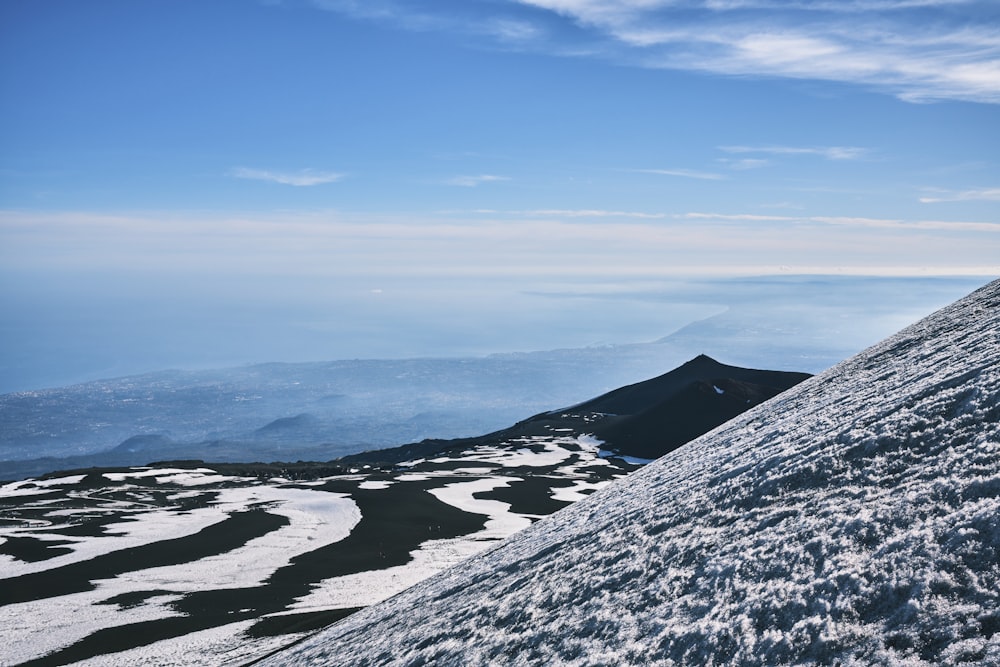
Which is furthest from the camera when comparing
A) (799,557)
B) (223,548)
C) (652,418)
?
(652,418)

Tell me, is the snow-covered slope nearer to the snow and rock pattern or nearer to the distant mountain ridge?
the snow and rock pattern

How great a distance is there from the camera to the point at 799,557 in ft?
31.6

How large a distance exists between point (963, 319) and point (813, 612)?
585 inches

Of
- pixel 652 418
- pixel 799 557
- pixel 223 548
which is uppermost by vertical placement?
pixel 799 557

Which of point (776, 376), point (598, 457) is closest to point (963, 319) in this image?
point (598, 457)

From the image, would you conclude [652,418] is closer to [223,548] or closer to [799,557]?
[223,548]

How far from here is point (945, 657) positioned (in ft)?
22.6

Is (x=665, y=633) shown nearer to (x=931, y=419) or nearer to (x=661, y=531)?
(x=661, y=531)

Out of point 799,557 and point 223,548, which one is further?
point 223,548

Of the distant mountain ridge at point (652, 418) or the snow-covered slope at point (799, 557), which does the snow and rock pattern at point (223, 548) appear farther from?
the snow-covered slope at point (799, 557)

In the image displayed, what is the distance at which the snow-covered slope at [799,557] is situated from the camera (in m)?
7.88

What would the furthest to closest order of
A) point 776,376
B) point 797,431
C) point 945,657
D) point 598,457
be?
point 776,376, point 598,457, point 797,431, point 945,657

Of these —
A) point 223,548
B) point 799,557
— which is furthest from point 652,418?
point 799,557

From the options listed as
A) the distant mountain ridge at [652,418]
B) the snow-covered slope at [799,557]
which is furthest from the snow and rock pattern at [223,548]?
the snow-covered slope at [799,557]
